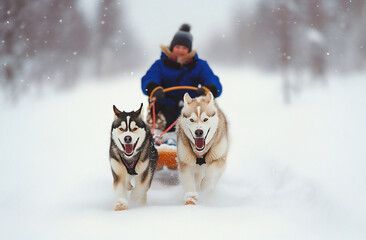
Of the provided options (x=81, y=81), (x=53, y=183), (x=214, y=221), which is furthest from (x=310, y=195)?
(x=81, y=81)

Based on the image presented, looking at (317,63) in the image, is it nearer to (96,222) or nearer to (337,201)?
(337,201)

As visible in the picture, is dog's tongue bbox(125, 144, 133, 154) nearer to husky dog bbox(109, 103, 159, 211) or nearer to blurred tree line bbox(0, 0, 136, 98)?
husky dog bbox(109, 103, 159, 211)

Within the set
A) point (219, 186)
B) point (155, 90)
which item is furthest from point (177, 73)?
point (219, 186)

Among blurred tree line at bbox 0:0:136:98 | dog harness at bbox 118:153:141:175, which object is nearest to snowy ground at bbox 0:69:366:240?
dog harness at bbox 118:153:141:175

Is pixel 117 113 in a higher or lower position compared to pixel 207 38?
lower

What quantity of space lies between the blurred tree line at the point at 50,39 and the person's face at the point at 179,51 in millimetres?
7149

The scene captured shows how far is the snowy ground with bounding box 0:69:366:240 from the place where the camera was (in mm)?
2893

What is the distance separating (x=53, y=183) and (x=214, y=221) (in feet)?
8.84

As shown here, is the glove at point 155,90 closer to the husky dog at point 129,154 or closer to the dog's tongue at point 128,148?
the husky dog at point 129,154

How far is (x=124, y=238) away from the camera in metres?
2.65

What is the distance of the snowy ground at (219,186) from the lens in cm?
289

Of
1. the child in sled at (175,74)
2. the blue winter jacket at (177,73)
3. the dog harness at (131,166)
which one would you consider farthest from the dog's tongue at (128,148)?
the blue winter jacket at (177,73)

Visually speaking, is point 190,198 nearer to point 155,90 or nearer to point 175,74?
point 155,90

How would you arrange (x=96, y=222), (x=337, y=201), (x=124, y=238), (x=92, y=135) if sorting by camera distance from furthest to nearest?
(x=92, y=135) → (x=337, y=201) → (x=96, y=222) → (x=124, y=238)
